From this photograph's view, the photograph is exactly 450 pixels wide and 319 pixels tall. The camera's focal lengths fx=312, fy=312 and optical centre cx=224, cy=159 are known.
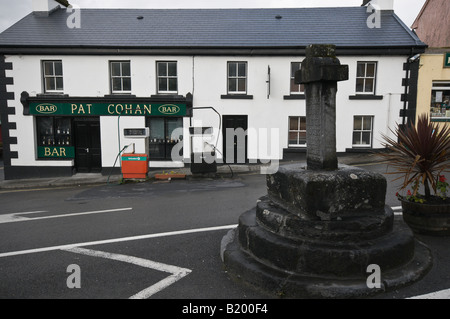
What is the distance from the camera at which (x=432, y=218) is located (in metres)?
5.12

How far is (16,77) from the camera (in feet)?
48.4

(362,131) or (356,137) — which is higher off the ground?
(362,131)

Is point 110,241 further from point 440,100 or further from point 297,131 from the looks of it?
point 440,100

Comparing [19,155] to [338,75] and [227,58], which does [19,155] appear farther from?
[338,75]

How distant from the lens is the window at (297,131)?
1504 cm

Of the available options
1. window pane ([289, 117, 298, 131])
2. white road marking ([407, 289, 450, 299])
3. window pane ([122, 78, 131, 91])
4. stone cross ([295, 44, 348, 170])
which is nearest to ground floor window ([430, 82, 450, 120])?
window pane ([289, 117, 298, 131])

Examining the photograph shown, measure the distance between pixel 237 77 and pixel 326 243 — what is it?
12123 mm

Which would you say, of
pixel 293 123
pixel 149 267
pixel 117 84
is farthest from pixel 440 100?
pixel 149 267

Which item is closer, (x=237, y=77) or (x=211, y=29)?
(x=237, y=77)

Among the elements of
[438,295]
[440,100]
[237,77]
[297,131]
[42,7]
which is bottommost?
[438,295]

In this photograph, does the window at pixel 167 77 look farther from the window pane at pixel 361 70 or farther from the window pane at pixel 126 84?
the window pane at pixel 361 70

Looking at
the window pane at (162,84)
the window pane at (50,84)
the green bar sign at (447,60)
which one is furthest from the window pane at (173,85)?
the green bar sign at (447,60)

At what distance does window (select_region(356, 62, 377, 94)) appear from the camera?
14.7 metres

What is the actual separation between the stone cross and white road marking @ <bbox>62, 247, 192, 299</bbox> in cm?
252
